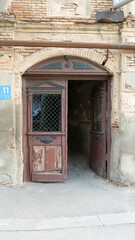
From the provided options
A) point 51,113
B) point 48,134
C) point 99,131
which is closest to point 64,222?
point 48,134

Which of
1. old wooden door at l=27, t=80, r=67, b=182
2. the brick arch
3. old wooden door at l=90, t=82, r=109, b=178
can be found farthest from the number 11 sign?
old wooden door at l=90, t=82, r=109, b=178

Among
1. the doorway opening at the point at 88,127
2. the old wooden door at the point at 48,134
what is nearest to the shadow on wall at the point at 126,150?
the doorway opening at the point at 88,127

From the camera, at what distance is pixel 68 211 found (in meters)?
3.33

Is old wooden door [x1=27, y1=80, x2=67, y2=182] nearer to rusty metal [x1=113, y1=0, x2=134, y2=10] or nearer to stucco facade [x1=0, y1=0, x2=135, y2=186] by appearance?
stucco facade [x1=0, y1=0, x2=135, y2=186]

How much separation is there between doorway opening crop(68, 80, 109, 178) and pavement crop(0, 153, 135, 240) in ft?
2.59

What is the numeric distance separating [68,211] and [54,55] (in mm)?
3292

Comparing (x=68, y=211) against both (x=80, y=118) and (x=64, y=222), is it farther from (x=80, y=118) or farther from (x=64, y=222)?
(x=80, y=118)

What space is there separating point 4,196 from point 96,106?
126 inches

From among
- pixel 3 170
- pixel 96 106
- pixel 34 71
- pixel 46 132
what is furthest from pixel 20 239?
pixel 96 106

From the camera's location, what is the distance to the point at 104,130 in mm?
4734

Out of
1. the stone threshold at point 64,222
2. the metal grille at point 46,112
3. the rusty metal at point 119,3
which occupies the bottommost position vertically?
the stone threshold at point 64,222

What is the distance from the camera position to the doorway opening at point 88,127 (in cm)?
476

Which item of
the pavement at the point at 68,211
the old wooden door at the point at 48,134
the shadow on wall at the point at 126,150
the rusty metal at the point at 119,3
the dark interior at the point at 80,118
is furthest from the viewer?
the dark interior at the point at 80,118

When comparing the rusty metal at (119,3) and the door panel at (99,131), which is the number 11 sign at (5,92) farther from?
the rusty metal at (119,3)
